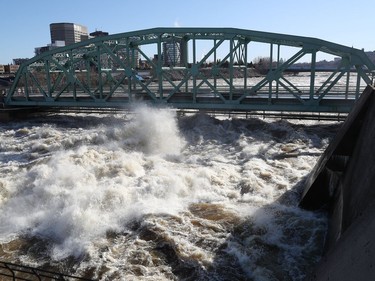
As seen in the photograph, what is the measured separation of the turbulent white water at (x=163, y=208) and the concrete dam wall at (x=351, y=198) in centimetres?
94

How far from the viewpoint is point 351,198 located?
22.9 ft

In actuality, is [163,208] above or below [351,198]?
below

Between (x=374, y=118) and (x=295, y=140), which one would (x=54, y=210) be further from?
(x=295, y=140)

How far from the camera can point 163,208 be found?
424 inches

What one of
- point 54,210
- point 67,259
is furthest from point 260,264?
point 54,210

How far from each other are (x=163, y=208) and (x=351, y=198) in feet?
18.7

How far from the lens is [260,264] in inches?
312

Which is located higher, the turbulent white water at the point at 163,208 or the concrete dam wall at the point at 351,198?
the concrete dam wall at the point at 351,198

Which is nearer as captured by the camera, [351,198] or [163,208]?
[351,198]

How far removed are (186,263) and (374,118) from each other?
5.35 metres

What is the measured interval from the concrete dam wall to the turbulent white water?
0.94 m

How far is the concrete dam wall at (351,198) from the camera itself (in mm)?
4513

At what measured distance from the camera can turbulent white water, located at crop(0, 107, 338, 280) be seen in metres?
8.14

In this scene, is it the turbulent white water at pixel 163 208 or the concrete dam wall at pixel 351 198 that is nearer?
the concrete dam wall at pixel 351 198
